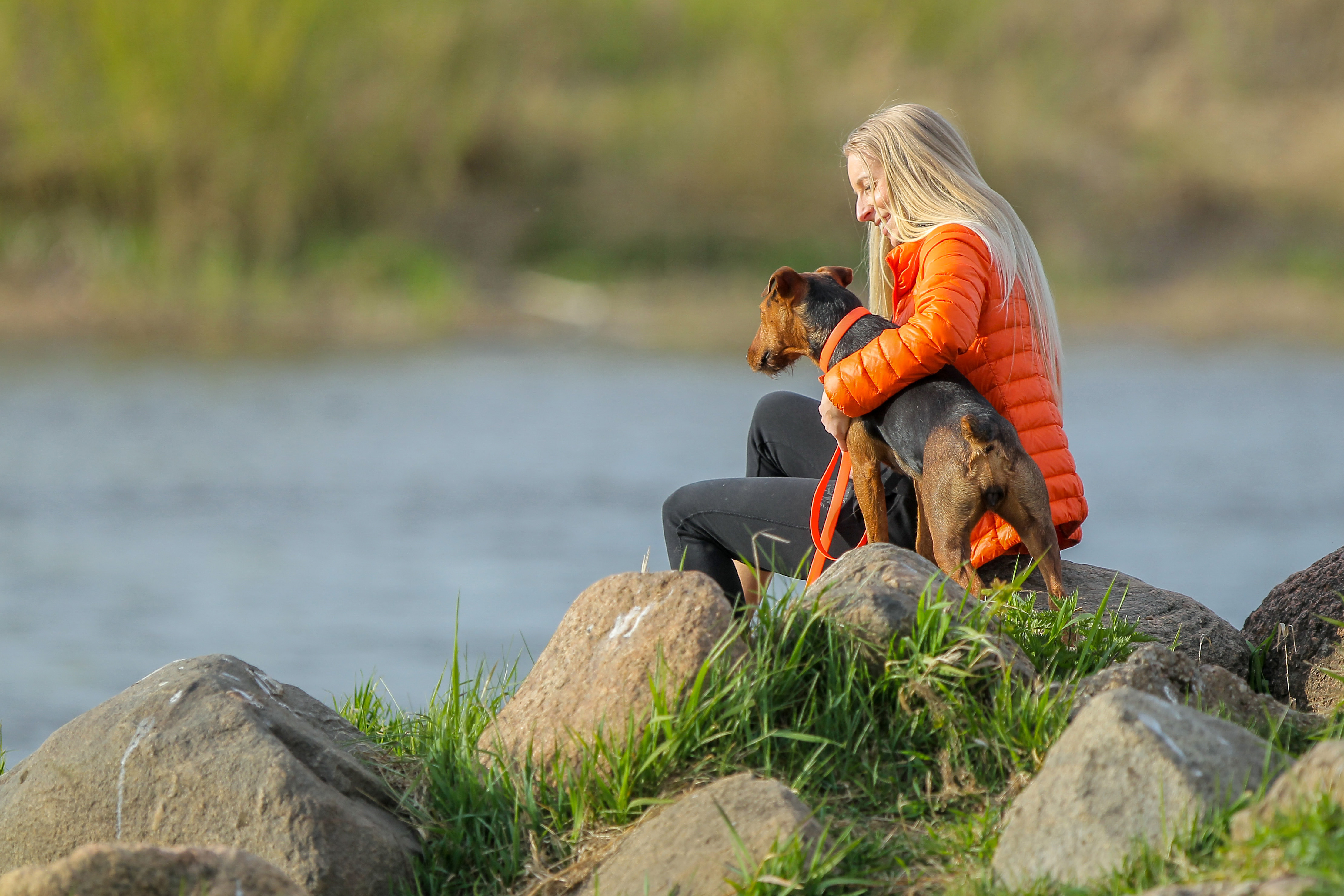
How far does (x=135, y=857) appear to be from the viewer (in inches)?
101

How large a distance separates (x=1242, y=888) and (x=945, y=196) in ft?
7.82

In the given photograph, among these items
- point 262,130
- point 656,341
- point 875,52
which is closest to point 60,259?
point 262,130

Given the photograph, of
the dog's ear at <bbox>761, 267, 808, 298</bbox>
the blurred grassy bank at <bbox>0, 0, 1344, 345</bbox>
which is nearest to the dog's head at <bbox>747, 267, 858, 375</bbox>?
the dog's ear at <bbox>761, 267, 808, 298</bbox>

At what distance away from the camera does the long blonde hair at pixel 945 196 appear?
4.01 m

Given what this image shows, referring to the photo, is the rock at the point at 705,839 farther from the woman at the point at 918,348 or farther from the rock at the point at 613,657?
the woman at the point at 918,348

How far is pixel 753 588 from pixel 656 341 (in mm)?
14320

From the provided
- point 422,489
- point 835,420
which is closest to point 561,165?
point 422,489

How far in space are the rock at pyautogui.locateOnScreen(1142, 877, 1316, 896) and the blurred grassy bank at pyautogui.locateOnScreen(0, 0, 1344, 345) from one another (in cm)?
1490

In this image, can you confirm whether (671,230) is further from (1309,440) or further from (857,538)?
(857,538)

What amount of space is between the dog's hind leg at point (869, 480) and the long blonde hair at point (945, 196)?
60cm

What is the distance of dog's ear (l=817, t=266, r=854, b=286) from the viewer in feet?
14.6

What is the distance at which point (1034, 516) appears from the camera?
359 cm

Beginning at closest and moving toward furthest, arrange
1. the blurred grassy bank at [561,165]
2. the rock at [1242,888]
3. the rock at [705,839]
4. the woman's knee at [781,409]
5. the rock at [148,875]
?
the rock at [1242,888] → the rock at [148,875] → the rock at [705,839] → the woman's knee at [781,409] → the blurred grassy bank at [561,165]

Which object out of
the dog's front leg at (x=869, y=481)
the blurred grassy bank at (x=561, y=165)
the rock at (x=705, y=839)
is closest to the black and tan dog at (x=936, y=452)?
the dog's front leg at (x=869, y=481)
